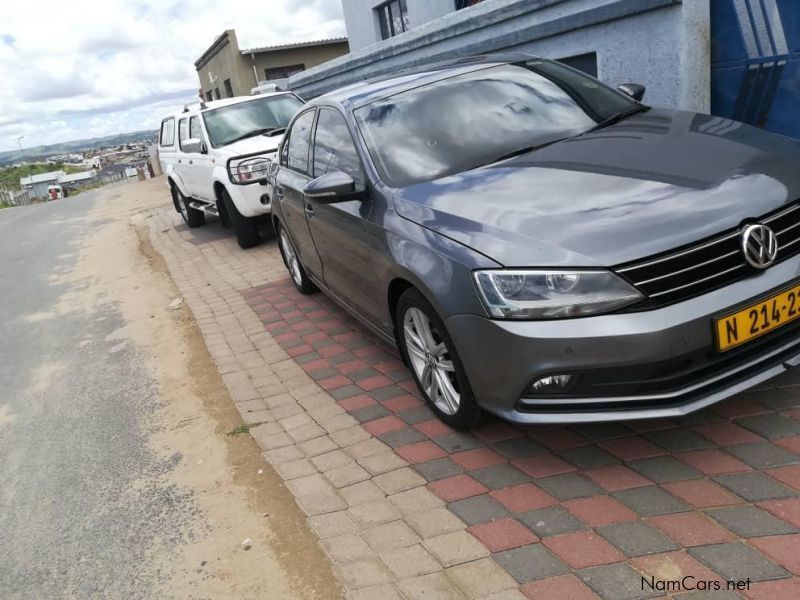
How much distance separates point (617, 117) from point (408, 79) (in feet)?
4.41

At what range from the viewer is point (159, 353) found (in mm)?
5883

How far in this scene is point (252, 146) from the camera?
29.3ft

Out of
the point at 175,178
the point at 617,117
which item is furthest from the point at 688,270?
the point at 175,178

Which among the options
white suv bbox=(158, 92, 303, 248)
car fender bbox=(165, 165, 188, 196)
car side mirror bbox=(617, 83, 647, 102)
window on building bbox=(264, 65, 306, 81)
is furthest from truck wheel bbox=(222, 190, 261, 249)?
window on building bbox=(264, 65, 306, 81)

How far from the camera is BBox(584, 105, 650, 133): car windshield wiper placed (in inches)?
153

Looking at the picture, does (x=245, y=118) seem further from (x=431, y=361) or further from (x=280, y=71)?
(x=280, y=71)

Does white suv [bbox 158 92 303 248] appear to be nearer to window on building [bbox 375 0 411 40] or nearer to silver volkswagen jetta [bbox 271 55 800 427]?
silver volkswagen jetta [bbox 271 55 800 427]

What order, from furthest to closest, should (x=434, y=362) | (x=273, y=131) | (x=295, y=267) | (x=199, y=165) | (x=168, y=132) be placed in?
(x=168, y=132)
(x=199, y=165)
(x=273, y=131)
(x=295, y=267)
(x=434, y=362)

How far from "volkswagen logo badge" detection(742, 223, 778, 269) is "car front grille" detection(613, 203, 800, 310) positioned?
0.9 inches

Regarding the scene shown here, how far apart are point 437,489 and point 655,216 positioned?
150 cm

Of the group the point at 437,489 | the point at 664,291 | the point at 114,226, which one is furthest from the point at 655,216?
the point at 114,226

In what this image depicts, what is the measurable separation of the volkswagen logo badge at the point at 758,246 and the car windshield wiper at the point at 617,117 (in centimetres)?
134

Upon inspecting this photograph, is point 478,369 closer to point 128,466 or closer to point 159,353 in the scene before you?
point 128,466

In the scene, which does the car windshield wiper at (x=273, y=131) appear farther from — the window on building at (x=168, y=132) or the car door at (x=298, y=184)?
the car door at (x=298, y=184)
